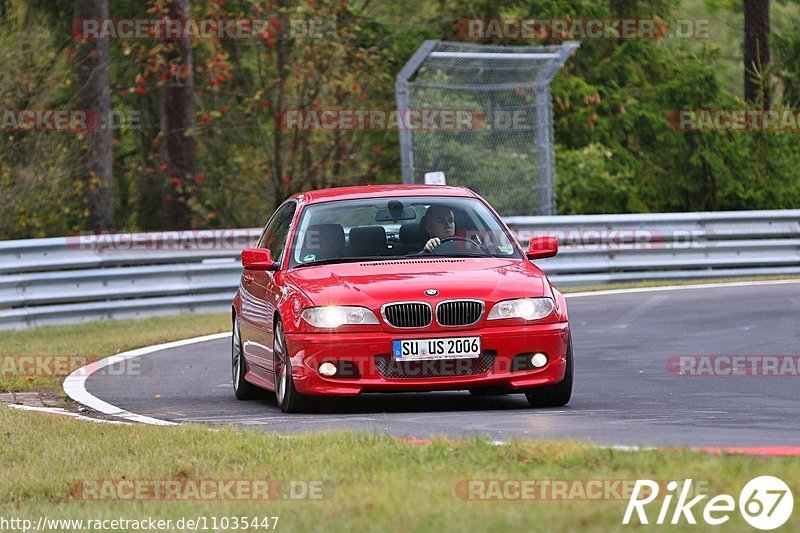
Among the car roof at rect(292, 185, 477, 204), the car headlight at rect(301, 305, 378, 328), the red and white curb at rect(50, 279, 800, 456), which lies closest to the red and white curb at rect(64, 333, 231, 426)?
the red and white curb at rect(50, 279, 800, 456)

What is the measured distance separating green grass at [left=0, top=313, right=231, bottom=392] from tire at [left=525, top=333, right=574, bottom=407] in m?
4.63

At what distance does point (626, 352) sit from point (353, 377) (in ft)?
15.8

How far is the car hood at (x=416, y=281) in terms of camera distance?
34.9 ft

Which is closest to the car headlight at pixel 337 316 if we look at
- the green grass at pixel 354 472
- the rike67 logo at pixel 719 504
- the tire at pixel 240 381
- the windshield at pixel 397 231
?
the windshield at pixel 397 231

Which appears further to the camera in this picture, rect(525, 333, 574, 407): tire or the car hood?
rect(525, 333, 574, 407): tire

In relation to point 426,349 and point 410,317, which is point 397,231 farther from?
point 426,349

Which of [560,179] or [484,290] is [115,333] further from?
[560,179]

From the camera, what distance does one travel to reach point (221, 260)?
2219 cm

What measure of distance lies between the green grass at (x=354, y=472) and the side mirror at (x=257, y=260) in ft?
8.08

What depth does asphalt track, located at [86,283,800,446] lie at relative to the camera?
30.1ft

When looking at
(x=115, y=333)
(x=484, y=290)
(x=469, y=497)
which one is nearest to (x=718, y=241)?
(x=115, y=333)

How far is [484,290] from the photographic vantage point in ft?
35.1

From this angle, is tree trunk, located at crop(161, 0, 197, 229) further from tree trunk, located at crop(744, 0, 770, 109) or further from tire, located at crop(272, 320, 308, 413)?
tire, located at crop(272, 320, 308, 413)

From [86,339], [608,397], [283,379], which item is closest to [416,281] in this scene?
[283,379]
